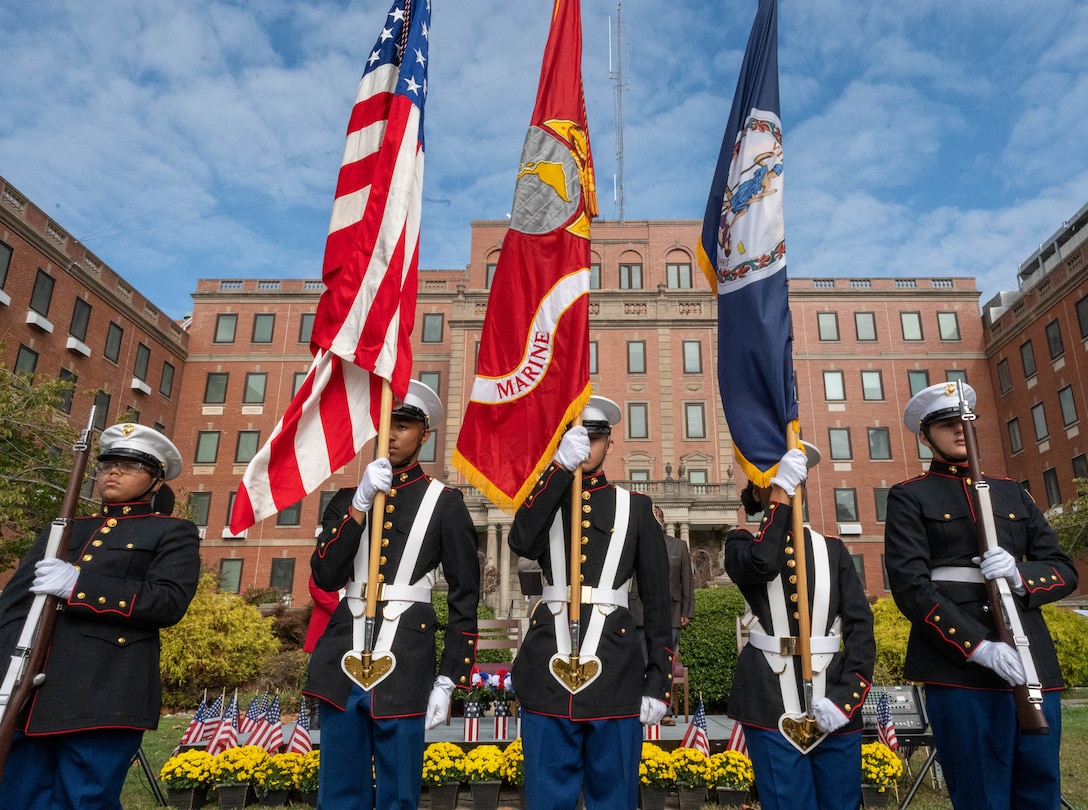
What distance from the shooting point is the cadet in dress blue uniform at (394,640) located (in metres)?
3.63

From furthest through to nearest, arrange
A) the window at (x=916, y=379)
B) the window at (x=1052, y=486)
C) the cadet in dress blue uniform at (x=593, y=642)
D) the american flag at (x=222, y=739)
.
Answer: the window at (x=916, y=379) < the window at (x=1052, y=486) < the american flag at (x=222, y=739) < the cadet in dress blue uniform at (x=593, y=642)

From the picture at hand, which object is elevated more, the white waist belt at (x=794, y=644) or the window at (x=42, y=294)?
the window at (x=42, y=294)

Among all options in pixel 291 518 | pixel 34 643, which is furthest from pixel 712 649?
pixel 291 518

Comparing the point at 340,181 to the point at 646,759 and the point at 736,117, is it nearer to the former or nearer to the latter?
the point at 736,117

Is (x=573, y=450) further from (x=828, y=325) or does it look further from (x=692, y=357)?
(x=828, y=325)

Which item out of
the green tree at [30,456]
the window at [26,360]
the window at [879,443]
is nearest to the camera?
the green tree at [30,456]

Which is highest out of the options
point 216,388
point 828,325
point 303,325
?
point 828,325

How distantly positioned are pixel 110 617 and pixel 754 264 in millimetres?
4214

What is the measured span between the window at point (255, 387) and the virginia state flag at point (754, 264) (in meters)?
35.0

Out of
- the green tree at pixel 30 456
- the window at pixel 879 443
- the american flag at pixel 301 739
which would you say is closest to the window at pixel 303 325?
the green tree at pixel 30 456

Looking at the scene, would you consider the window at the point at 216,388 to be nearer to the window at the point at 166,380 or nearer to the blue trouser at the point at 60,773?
the window at the point at 166,380

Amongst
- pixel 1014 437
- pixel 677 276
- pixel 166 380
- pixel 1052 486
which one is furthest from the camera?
pixel 677 276

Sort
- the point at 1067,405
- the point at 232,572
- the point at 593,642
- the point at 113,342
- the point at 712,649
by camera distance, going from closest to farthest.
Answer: the point at 593,642, the point at 712,649, the point at 1067,405, the point at 113,342, the point at 232,572

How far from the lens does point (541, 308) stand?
516cm
